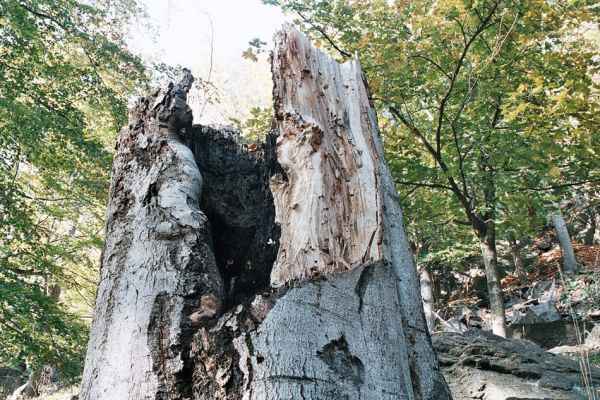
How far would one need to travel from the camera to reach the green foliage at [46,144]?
6324 millimetres

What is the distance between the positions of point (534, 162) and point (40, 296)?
6513 millimetres

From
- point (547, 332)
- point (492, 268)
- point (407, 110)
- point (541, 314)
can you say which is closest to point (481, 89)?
point (407, 110)

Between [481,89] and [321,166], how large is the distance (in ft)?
18.7

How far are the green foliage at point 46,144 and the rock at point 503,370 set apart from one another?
4.65m

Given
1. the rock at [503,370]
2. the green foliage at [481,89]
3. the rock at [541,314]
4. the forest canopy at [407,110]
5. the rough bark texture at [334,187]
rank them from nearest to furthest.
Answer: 1. the rough bark texture at [334,187]
2. the rock at [503,370]
3. the forest canopy at [407,110]
4. the green foliage at [481,89]
5. the rock at [541,314]

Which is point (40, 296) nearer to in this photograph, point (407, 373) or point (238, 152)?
point (238, 152)

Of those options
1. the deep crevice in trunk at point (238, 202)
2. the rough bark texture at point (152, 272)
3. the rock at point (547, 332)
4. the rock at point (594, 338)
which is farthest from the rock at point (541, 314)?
the rough bark texture at point (152, 272)

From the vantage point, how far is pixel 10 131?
6.82 m

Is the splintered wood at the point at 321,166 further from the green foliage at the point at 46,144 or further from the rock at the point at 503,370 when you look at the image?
the green foliage at the point at 46,144

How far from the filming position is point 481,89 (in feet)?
23.5

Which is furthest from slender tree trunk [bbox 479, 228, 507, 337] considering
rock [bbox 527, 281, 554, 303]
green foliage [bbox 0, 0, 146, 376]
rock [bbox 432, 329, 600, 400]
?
rock [bbox 527, 281, 554, 303]

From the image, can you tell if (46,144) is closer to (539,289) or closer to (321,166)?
(321,166)

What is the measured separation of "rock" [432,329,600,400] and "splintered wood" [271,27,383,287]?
2864 millimetres

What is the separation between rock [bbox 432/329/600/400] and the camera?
4230 mm
